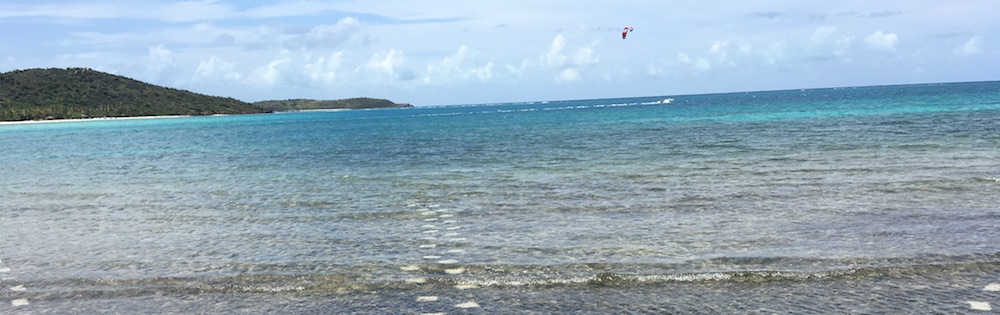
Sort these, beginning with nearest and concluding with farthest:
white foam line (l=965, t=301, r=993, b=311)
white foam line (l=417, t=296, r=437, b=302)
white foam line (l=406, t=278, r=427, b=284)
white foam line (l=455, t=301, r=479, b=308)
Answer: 1. white foam line (l=965, t=301, r=993, b=311)
2. white foam line (l=455, t=301, r=479, b=308)
3. white foam line (l=417, t=296, r=437, b=302)
4. white foam line (l=406, t=278, r=427, b=284)

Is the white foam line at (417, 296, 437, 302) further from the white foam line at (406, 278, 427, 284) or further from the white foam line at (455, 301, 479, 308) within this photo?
the white foam line at (406, 278, 427, 284)

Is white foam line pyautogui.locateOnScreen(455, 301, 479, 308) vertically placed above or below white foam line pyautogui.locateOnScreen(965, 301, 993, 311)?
above

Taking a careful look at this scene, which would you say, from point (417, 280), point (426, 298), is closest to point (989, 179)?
point (417, 280)

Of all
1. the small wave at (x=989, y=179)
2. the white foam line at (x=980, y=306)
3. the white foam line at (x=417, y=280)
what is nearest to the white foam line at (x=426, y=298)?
the white foam line at (x=417, y=280)

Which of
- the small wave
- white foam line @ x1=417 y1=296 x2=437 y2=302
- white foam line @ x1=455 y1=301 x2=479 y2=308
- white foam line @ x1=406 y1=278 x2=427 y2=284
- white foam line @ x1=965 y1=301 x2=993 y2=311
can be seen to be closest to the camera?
white foam line @ x1=965 y1=301 x2=993 y2=311

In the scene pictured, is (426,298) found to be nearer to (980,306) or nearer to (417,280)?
(417,280)

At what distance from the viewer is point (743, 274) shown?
11.5 meters

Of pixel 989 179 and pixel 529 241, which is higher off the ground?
pixel 529 241

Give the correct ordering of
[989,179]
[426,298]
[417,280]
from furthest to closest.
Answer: [989,179] → [417,280] → [426,298]

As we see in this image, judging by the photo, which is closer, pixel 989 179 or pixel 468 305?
pixel 468 305

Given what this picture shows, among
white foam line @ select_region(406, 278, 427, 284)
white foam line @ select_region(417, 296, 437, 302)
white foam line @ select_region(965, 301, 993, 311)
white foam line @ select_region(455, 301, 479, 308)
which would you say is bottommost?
white foam line @ select_region(965, 301, 993, 311)

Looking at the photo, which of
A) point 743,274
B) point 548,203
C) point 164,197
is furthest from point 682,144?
point 743,274

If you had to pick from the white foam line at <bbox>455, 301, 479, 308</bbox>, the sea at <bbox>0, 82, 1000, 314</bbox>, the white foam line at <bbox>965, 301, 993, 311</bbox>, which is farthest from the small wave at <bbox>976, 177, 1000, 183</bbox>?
the white foam line at <bbox>455, 301, 479, 308</bbox>

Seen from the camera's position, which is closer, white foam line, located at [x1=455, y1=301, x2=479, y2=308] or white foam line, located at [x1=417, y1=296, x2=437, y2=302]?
white foam line, located at [x1=455, y1=301, x2=479, y2=308]
